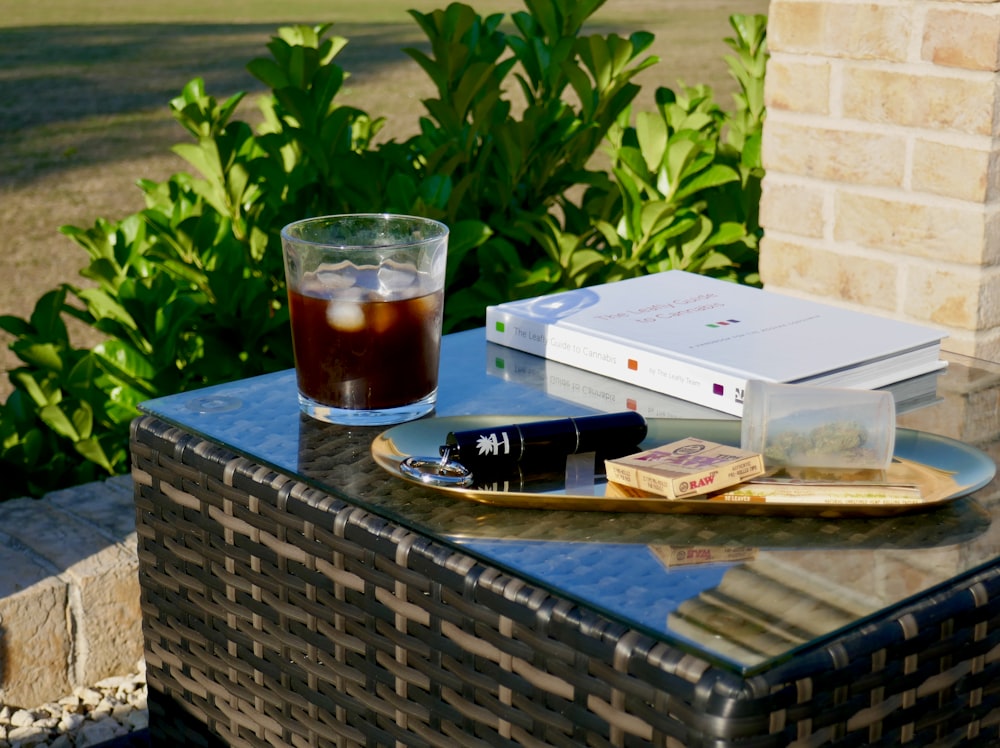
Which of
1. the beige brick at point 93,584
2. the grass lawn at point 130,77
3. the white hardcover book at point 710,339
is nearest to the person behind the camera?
the white hardcover book at point 710,339

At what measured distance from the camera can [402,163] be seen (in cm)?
225

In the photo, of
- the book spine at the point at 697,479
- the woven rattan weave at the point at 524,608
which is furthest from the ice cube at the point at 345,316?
the book spine at the point at 697,479

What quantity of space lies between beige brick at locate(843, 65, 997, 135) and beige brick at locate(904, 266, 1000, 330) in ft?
0.66

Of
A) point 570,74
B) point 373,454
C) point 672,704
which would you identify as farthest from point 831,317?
point 570,74

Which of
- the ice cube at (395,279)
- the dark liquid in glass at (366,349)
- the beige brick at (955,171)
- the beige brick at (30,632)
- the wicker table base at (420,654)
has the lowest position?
the beige brick at (30,632)

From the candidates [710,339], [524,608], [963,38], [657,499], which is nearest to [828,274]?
[963,38]

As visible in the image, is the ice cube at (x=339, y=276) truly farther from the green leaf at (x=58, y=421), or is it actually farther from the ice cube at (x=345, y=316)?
the green leaf at (x=58, y=421)

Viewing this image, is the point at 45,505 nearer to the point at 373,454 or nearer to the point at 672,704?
the point at 373,454

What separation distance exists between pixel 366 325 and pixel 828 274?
1.05 metres

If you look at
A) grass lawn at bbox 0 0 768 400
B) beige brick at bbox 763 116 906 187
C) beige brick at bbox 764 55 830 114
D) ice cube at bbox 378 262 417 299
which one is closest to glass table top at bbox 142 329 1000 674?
ice cube at bbox 378 262 417 299

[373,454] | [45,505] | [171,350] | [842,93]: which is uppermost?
[842,93]

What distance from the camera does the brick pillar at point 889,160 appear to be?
1.73 m

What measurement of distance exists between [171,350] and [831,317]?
1126mm

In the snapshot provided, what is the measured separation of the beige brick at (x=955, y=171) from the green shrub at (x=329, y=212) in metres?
0.38
